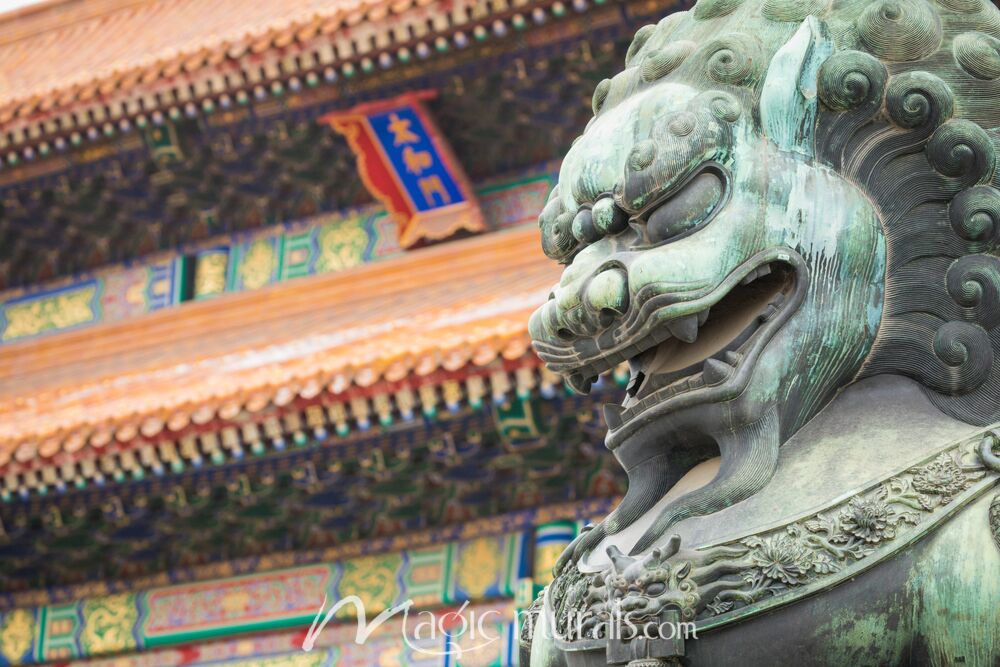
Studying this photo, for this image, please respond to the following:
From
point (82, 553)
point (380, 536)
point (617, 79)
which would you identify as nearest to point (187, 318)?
point (82, 553)

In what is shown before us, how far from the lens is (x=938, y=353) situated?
2467mm

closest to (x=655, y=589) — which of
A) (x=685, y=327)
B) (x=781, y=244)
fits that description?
(x=685, y=327)

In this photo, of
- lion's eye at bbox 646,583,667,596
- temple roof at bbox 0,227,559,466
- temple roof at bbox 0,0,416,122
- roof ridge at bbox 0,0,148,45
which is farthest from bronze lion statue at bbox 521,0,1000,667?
roof ridge at bbox 0,0,148,45

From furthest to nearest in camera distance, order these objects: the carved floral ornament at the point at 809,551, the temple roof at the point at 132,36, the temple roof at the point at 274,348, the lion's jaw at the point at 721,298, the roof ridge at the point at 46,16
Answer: the roof ridge at the point at 46,16
the temple roof at the point at 132,36
the temple roof at the point at 274,348
the lion's jaw at the point at 721,298
the carved floral ornament at the point at 809,551

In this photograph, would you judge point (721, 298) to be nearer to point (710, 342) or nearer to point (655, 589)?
point (710, 342)

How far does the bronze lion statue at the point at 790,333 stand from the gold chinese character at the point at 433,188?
6908mm

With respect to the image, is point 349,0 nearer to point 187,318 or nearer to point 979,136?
point 187,318

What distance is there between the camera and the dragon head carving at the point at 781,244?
2.42 metres

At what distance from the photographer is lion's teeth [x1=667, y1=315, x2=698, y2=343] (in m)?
2.42

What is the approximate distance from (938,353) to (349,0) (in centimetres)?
718

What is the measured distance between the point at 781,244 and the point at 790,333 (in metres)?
0.13

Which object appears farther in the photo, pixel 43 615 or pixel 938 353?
pixel 43 615

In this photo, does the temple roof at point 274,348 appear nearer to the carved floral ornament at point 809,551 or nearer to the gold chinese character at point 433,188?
the gold chinese character at point 433,188

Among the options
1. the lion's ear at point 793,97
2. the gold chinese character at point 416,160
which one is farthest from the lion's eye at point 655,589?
the gold chinese character at point 416,160
